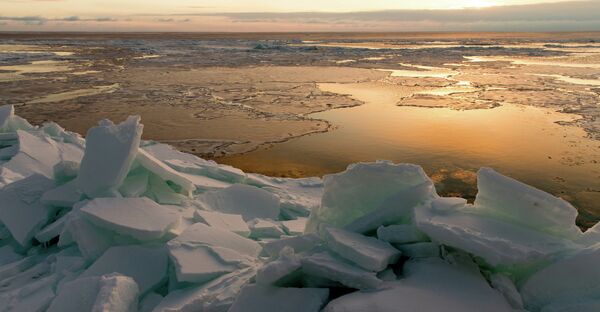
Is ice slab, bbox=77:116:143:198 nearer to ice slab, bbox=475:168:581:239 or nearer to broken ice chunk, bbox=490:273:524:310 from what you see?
ice slab, bbox=475:168:581:239

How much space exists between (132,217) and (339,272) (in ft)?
6.15

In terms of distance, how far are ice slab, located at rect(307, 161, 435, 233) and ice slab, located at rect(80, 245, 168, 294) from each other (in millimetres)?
1187

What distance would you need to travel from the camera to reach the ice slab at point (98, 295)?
274 cm

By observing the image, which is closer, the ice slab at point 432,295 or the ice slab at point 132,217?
the ice slab at point 432,295

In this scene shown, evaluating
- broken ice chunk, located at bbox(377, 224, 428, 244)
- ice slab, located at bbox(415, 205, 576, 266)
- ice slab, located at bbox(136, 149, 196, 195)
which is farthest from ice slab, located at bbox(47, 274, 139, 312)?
ice slab, located at bbox(415, 205, 576, 266)

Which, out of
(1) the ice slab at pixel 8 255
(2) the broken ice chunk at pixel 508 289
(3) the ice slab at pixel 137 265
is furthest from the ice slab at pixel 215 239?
(2) the broken ice chunk at pixel 508 289

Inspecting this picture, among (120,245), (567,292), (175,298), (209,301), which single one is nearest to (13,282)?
(120,245)

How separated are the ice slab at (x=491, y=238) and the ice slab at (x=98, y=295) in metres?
1.88

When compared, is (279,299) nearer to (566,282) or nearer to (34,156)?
(566,282)

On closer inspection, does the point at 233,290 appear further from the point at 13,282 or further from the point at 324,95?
the point at 324,95

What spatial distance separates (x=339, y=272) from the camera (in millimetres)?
2555

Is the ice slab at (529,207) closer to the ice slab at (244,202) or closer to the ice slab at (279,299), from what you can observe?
the ice slab at (279,299)

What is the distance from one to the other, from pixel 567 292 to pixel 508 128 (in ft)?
23.1

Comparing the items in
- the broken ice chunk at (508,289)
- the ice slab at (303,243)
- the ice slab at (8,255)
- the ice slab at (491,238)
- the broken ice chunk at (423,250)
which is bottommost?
the ice slab at (8,255)
